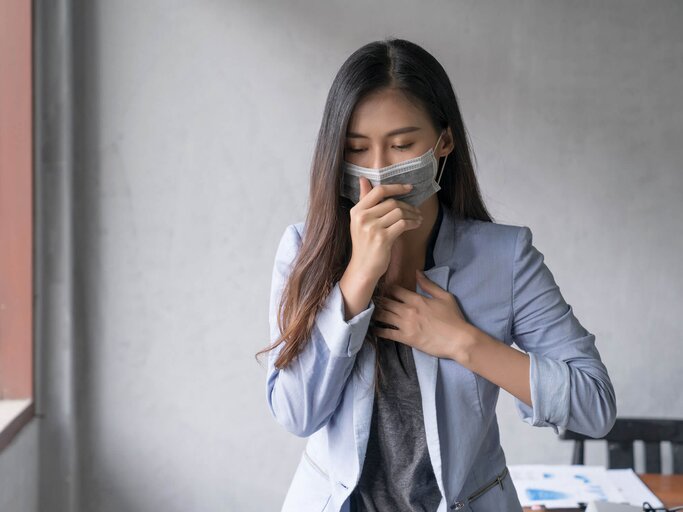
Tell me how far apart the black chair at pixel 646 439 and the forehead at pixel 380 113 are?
61.3 inches

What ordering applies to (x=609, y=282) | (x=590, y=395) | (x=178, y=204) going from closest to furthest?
(x=590, y=395)
(x=178, y=204)
(x=609, y=282)

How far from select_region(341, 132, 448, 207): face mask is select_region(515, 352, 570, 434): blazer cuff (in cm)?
33

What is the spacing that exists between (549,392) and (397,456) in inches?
10.5

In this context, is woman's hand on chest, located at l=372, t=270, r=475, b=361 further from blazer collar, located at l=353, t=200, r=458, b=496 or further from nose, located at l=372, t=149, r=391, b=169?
nose, located at l=372, t=149, r=391, b=169

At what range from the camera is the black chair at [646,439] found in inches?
93.0

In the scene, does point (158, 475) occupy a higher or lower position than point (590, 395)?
lower

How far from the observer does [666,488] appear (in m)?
2.02

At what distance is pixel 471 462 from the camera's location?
3.87ft

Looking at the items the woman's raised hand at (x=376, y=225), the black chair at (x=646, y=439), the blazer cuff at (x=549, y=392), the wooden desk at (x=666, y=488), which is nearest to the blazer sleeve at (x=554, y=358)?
the blazer cuff at (x=549, y=392)

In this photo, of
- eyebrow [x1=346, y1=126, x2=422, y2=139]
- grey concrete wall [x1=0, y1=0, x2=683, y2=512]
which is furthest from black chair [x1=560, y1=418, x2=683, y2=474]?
eyebrow [x1=346, y1=126, x2=422, y2=139]

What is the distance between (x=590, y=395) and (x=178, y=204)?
2.01 meters

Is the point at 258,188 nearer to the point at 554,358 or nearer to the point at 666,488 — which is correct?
the point at 666,488

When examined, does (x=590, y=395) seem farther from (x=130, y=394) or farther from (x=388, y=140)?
(x=130, y=394)

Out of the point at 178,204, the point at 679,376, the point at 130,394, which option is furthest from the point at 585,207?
the point at 130,394
